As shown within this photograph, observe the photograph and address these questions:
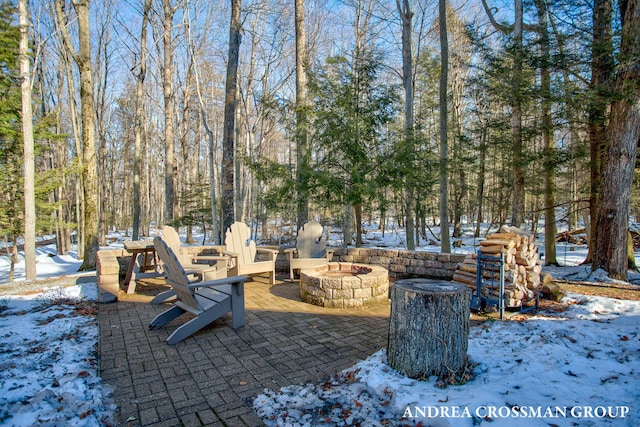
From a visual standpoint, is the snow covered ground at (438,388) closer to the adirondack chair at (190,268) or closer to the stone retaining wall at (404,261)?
the adirondack chair at (190,268)

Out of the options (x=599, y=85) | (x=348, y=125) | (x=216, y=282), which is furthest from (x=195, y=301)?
(x=599, y=85)

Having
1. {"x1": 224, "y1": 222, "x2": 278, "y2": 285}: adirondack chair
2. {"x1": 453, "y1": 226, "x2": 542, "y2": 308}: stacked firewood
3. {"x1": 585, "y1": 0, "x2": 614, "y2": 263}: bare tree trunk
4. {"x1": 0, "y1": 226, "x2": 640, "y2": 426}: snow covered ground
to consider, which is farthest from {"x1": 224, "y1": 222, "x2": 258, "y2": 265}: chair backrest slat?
{"x1": 585, "y1": 0, "x2": 614, "y2": 263}: bare tree trunk

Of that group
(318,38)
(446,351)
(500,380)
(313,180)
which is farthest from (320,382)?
(318,38)

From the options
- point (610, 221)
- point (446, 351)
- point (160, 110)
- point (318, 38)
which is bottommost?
point (446, 351)

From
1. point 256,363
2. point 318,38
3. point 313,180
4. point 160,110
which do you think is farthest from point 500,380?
point 160,110

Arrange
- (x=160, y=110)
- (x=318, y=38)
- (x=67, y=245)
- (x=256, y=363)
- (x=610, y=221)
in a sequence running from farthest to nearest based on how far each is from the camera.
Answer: (x=160, y=110)
(x=318, y=38)
(x=67, y=245)
(x=610, y=221)
(x=256, y=363)

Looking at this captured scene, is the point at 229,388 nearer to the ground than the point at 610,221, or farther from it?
nearer to the ground

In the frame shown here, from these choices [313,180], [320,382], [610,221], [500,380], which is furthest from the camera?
[313,180]

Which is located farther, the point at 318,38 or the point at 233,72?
the point at 318,38

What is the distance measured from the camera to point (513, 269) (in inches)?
164

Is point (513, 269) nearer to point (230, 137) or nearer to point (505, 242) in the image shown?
point (505, 242)

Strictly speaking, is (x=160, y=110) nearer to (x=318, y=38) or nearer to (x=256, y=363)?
(x=318, y=38)

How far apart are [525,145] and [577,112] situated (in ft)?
5.31

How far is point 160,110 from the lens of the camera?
21.1 meters
